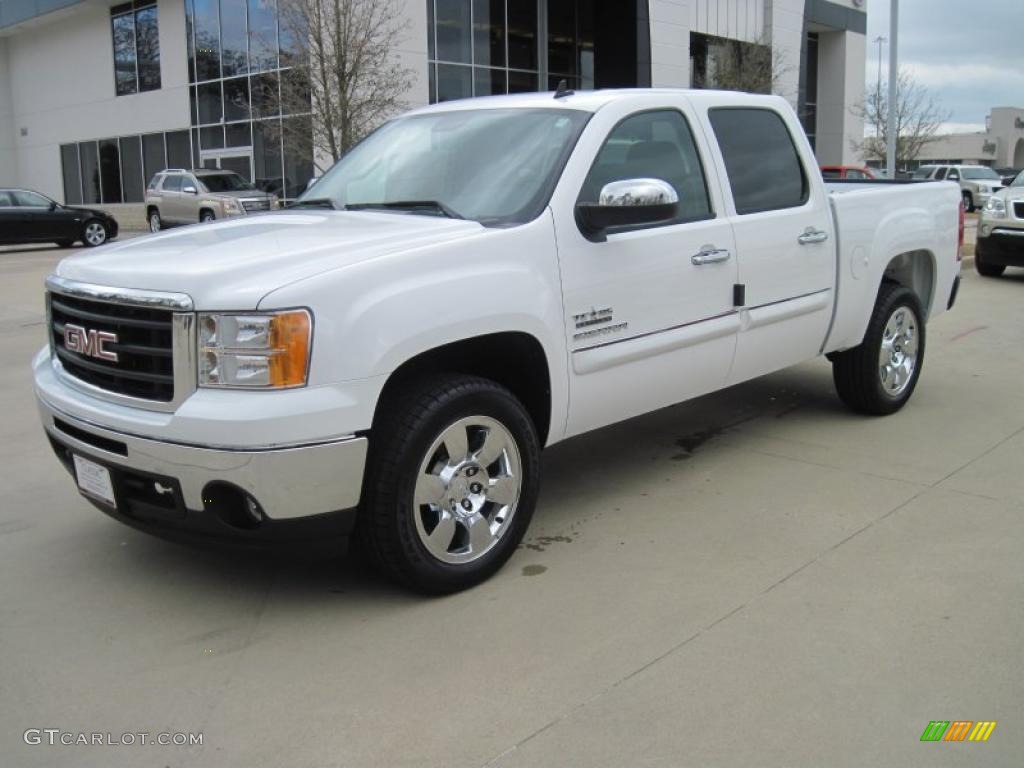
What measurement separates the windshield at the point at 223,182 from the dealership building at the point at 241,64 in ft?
4.10

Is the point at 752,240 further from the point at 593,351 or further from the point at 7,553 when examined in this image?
the point at 7,553

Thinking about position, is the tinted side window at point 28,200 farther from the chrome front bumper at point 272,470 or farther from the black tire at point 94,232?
the chrome front bumper at point 272,470

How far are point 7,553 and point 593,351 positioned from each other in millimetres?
2774

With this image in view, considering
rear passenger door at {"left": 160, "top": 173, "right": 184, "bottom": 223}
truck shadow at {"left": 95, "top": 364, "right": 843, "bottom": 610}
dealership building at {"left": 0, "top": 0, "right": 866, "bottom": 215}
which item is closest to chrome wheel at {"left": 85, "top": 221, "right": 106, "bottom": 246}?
rear passenger door at {"left": 160, "top": 173, "right": 184, "bottom": 223}

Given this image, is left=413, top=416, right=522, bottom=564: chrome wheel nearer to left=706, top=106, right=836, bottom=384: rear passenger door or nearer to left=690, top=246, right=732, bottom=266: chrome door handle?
left=690, top=246, right=732, bottom=266: chrome door handle

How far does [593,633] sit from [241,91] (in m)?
27.7

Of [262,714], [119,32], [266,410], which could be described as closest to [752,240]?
[266,410]

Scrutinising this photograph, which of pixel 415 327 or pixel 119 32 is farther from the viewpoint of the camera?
pixel 119 32

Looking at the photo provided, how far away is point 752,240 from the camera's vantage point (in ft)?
16.4

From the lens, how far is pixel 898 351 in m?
6.36

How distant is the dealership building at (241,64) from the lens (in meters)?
27.0

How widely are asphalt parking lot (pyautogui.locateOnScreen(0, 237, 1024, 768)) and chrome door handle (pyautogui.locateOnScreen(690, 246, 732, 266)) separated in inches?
46.4

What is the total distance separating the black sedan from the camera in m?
22.1

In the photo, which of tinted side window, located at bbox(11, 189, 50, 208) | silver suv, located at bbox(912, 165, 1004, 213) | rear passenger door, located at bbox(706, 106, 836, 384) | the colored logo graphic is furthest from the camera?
silver suv, located at bbox(912, 165, 1004, 213)
